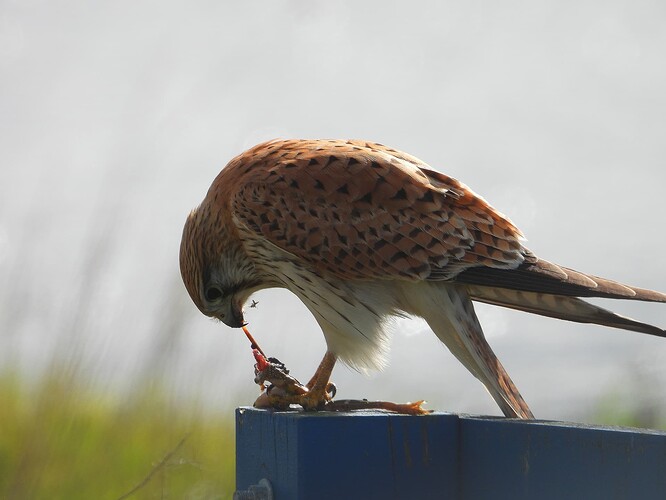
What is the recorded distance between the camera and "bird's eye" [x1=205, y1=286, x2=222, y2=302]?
4.04 meters

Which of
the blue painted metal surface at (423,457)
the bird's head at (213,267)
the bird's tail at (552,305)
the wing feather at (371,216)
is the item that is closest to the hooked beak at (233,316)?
the bird's head at (213,267)

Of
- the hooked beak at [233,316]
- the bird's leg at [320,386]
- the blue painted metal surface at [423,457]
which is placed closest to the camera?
the blue painted metal surface at [423,457]

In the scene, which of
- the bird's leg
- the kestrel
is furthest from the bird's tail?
the bird's leg

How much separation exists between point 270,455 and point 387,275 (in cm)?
120

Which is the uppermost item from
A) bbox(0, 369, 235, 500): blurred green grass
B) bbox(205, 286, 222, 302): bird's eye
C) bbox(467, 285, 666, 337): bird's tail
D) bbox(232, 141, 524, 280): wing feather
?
bbox(232, 141, 524, 280): wing feather

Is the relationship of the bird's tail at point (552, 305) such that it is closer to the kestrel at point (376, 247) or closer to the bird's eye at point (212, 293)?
the kestrel at point (376, 247)

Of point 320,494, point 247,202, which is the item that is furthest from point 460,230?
point 320,494

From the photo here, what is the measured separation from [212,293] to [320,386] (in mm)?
901

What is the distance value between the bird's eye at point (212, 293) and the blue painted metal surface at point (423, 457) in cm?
159

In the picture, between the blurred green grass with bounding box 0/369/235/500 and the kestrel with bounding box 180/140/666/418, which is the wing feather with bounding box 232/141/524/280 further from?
the blurred green grass with bounding box 0/369/235/500

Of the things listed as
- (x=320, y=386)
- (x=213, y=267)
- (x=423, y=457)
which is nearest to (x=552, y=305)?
(x=320, y=386)

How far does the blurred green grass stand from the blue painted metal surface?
154 centimetres

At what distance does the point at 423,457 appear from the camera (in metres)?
2.33

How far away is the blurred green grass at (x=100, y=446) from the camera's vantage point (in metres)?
3.81
